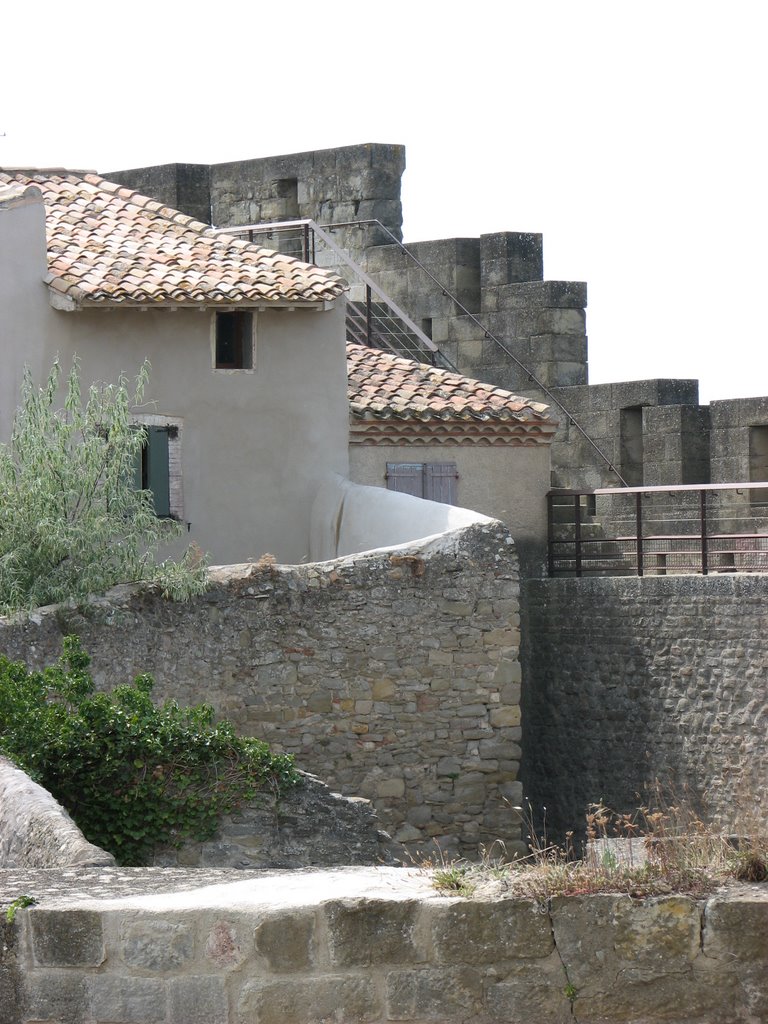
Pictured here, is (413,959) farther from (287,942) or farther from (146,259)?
(146,259)

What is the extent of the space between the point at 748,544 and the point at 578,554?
2.07 metres

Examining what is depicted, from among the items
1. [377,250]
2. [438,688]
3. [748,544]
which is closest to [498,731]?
[438,688]

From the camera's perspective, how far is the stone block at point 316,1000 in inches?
202

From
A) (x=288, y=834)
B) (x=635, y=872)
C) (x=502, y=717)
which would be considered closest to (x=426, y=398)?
(x=502, y=717)

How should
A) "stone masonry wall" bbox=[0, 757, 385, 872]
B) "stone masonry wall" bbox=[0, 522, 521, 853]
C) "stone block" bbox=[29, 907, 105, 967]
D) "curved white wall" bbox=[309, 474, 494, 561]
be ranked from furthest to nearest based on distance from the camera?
"curved white wall" bbox=[309, 474, 494, 561] → "stone masonry wall" bbox=[0, 522, 521, 853] → "stone masonry wall" bbox=[0, 757, 385, 872] → "stone block" bbox=[29, 907, 105, 967]

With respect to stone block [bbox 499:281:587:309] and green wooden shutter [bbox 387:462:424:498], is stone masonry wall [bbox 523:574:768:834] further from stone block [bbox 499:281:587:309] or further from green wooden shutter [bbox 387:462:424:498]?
stone block [bbox 499:281:587:309]

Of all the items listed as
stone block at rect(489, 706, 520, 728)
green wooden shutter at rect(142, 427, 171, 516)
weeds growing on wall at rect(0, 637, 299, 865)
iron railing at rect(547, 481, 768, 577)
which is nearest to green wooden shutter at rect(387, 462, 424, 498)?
iron railing at rect(547, 481, 768, 577)

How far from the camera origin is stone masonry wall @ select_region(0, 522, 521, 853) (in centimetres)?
1325

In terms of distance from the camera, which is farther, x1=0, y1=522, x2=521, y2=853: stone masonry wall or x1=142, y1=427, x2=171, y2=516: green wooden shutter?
x1=142, y1=427, x2=171, y2=516: green wooden shutter

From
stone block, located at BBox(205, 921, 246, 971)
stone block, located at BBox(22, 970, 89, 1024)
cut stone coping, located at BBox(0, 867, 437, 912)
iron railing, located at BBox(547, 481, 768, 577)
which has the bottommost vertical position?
stone block, located at BBox(22, 970, 89, 1024)

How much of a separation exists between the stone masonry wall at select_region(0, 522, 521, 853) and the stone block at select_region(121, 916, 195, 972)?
778 cm

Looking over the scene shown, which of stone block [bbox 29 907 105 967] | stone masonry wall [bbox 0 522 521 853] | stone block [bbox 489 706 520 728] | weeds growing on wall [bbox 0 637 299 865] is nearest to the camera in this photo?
stone block [bbox 29 907 105 967]

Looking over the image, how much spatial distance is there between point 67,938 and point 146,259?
1360cm

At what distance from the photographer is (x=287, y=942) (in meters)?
5.11
